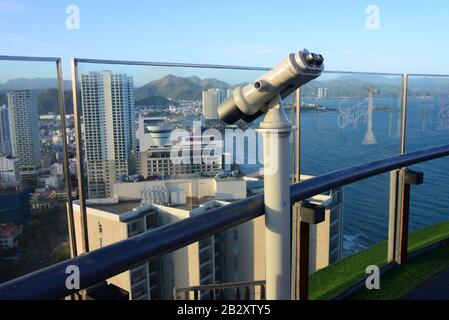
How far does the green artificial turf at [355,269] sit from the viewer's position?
2.78m

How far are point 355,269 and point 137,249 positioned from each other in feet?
7.84

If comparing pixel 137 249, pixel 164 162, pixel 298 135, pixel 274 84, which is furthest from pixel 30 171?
pixel 298 135

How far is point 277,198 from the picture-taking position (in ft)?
5.41

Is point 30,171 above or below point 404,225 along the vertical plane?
above

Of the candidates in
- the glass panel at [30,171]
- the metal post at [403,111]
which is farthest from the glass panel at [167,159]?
the metal post at [403,111]

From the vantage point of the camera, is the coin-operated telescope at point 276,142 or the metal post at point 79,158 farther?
the metal post at point 79,158

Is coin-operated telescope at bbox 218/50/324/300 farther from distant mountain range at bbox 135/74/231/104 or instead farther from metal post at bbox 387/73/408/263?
metal post at bbox 387/73/408/263

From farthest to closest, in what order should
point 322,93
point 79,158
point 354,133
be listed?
point 354,133, point 322,93, point 79,158

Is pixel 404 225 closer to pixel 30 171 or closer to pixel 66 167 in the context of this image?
pixel 66 167

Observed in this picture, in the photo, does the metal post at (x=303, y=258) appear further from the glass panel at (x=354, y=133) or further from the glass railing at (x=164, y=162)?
the glass panel at (x=354, y=133)

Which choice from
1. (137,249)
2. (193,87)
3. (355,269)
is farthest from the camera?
(355,269)

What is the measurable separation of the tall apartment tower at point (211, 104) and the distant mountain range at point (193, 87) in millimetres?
45
